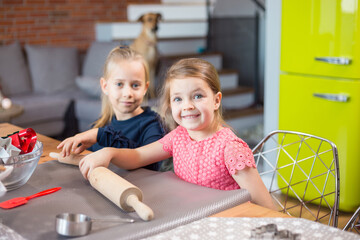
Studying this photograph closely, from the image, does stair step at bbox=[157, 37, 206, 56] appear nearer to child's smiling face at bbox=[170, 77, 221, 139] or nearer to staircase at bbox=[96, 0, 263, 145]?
staircase at bbox=[96, 0, 263, 145]

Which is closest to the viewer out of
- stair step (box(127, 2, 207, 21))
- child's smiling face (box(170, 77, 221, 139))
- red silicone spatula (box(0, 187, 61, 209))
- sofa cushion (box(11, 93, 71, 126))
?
red silicone spatula (box(0, 187, 61, 209))

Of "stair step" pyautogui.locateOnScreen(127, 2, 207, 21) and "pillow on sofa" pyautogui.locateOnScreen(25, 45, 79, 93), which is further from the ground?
"stair step" pyautogui.locateOnScreen(127, 2, 207, 21)

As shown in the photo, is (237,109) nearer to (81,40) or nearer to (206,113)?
Result: (81,40)

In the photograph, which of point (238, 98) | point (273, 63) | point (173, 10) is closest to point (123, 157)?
point (273, 63)

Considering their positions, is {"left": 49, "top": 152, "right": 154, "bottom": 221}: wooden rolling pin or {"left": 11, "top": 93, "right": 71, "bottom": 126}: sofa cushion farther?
{"left": 11, "top": 93, "right": 71, "bottom": 126}: sofa cushion

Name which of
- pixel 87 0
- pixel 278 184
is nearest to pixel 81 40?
pixel 87 0

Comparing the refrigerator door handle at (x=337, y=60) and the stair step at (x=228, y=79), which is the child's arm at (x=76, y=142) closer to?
the refrigerator door handle at (x=337, y=60)

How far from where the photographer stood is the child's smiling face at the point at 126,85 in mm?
1837

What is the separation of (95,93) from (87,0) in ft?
5.53

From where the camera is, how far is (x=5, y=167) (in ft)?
3.83

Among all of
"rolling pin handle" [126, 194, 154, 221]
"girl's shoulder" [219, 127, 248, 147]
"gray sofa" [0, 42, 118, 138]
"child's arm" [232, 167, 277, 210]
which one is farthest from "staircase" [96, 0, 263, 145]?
"rolling pin handle" [126, 194, 154, 221]

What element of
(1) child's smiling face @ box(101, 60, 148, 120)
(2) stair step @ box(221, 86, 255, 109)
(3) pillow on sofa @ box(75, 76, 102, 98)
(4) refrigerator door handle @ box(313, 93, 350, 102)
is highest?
(1) child's smiling face @ box(101, 60, 148, 120)

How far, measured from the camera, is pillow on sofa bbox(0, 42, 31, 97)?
15.6 ft

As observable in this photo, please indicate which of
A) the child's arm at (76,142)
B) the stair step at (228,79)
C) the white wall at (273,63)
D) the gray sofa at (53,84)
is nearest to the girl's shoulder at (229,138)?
the child's arm at (76,142)
